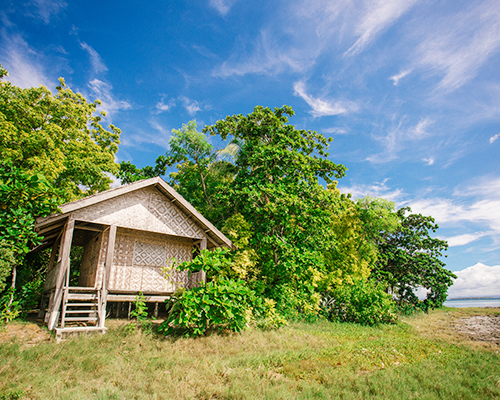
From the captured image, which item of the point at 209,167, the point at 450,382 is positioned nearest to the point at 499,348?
the point at 450,382

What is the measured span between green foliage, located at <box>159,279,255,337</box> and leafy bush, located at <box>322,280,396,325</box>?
10597 mm

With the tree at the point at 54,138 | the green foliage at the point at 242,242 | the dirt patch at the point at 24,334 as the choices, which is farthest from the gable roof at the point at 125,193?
the tree at the point at 54,138

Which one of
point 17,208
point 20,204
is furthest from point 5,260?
point 20,204

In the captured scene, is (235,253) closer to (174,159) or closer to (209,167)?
(209,167)

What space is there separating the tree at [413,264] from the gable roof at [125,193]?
20461 mm

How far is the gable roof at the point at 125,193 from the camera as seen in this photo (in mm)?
9234

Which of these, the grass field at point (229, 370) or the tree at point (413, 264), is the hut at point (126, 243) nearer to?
the grass field at point (229, 370)

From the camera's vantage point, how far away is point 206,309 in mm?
8812

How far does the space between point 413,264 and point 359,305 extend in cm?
1338

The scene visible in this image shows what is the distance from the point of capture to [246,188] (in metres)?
14.4

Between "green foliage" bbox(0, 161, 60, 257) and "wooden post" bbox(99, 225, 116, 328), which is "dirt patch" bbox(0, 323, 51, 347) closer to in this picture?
"wooden post" bbox(99, 225, 116, 328)

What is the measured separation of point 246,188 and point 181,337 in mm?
7607

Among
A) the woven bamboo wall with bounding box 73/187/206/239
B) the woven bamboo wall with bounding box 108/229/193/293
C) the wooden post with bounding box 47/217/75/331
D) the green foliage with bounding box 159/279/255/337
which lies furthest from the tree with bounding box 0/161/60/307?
the green foliage with bounding box 159/279/255/337

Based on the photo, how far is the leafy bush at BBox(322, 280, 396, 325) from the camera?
17.2 metres
